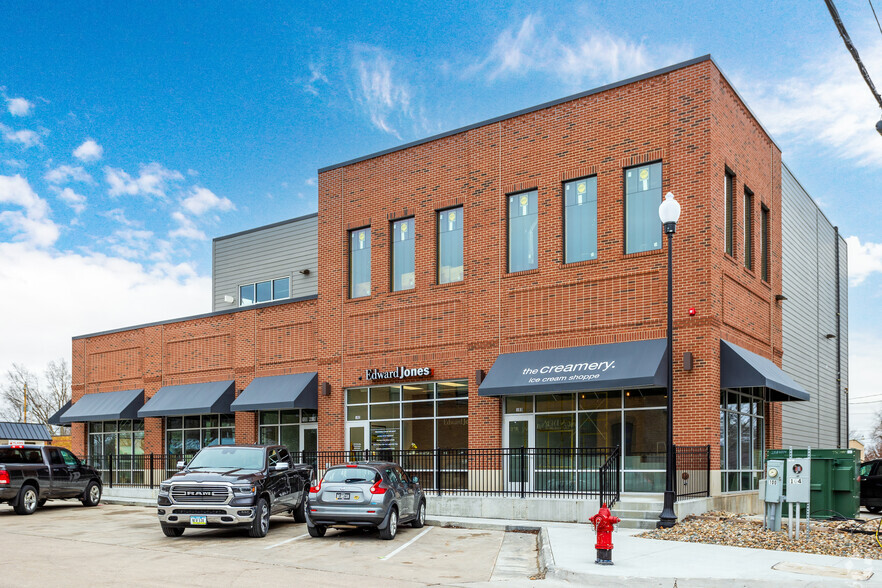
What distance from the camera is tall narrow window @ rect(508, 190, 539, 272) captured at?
23.8m

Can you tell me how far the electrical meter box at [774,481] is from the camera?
15312 mm

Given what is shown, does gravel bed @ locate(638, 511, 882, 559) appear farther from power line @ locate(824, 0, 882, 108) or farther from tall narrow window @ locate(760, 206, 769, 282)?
tall narrow window @ locate(760, 206, 769, 282)

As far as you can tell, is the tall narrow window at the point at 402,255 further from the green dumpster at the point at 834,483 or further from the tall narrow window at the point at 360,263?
the green dumpster at the point at 834,483

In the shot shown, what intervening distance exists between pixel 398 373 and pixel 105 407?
50.0 feet

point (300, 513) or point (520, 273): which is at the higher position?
point (520, 273)

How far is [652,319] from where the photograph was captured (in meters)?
21.1

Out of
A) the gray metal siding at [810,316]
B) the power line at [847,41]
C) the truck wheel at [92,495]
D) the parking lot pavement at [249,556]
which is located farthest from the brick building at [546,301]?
the power line at [847,41]

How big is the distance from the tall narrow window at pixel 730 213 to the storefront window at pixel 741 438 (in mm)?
3851

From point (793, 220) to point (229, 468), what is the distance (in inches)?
826

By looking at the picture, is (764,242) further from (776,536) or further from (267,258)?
(267,258)

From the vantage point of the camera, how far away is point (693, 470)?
1958 cm

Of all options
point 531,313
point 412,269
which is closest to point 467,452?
point 531,313

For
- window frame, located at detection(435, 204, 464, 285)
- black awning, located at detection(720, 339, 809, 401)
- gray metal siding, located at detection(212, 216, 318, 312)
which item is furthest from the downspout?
gray metal siding, located at detection(212, 216, 318, 312)

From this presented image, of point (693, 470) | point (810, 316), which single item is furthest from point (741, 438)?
point (810, 316)
